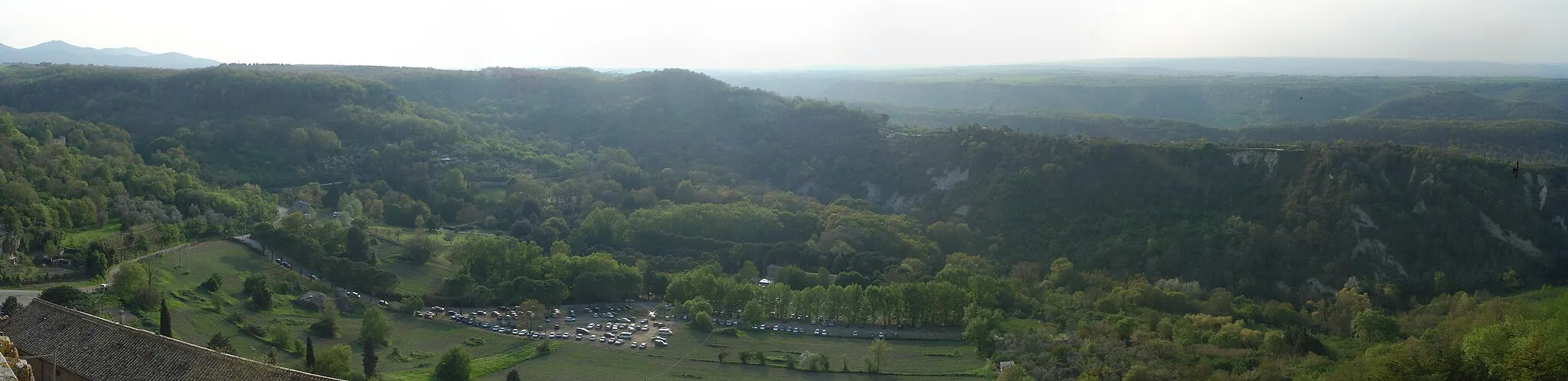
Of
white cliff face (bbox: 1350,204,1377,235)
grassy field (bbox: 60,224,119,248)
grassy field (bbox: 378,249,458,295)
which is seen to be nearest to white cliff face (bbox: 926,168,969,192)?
white cliff face (bbox: 1350,204,1377,235)

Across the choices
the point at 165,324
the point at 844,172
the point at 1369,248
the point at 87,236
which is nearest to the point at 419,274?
the point at 87,236

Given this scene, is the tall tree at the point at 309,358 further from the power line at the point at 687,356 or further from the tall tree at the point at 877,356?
the tall tree at the point at 877,356

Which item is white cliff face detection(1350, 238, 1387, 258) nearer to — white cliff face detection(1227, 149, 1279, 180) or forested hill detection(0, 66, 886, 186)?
white cliff face detection(1227, 149, 1279, 180)

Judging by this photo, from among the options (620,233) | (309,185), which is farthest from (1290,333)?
(309,185)

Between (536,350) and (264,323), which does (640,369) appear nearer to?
(536,350)

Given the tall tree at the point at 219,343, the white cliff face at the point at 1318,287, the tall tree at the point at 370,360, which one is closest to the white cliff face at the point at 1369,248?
the white cliff face at the point at 1318,287
